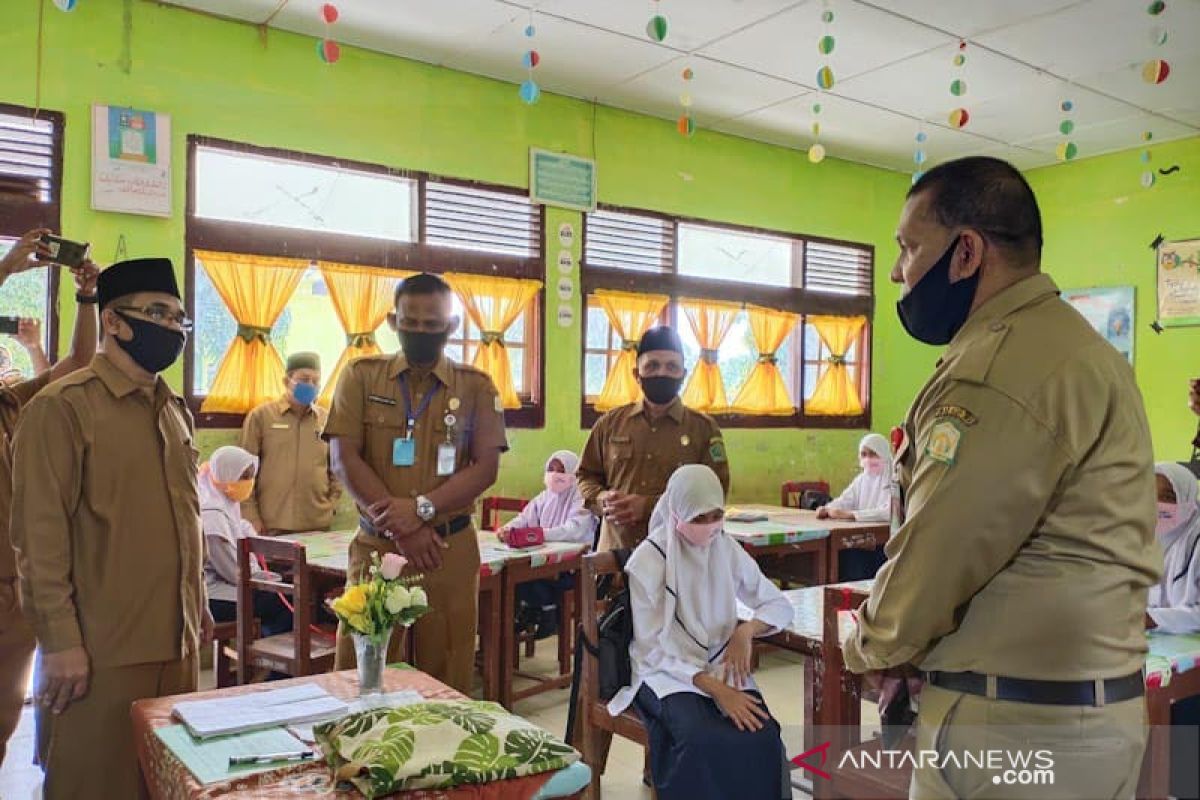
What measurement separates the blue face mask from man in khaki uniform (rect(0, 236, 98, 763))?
2190mm

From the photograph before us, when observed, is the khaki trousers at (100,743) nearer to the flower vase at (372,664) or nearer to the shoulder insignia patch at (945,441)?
the flower vase at (372,664)

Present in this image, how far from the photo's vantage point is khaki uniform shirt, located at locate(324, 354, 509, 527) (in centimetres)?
288

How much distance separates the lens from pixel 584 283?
6.16m

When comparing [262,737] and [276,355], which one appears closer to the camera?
[262,737]

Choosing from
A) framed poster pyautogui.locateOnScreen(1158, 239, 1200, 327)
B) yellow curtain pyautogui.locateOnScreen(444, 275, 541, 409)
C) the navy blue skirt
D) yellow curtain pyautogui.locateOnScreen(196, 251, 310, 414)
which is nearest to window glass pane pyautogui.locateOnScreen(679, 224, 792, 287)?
yellow curtain pyautogui.locateOnScreen(444, 275, 541, 409)

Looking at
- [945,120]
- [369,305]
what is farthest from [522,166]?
[945,120]

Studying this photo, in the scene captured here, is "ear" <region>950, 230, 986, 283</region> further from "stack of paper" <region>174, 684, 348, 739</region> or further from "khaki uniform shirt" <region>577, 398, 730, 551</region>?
"khaki uniform shirt" <region>577, 398, 730, 551</region>

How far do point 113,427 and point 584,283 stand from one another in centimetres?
424

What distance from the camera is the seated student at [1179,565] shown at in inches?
107

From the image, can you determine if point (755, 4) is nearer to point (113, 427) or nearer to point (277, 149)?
point (277, 149)

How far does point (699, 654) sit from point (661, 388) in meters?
1.35

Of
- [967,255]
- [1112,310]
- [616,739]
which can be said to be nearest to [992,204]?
[967,255]

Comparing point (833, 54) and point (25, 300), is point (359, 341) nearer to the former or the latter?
point (25, 300)

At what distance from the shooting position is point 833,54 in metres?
5.31
